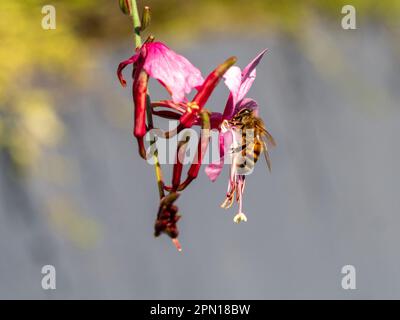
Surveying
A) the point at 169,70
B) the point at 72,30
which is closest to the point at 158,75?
the point at 169,70

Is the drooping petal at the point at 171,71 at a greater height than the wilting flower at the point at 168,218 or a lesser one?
greater

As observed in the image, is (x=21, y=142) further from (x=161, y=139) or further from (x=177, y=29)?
(x=161, y=139)

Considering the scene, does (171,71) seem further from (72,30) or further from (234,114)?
(72,30)

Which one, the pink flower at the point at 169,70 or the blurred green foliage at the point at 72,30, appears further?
the blurred green foliage at the point at 72,30

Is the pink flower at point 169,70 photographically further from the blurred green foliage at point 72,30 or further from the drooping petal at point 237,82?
the blurred green foliage at point 72,30

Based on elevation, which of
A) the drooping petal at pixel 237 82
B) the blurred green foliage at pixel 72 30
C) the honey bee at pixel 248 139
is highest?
the blurred green foliage at pixel 72 30

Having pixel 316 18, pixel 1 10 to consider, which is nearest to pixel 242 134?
pixel 1 10

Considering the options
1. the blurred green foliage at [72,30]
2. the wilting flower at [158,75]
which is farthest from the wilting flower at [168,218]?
the blurred green foliage at [72,30]
